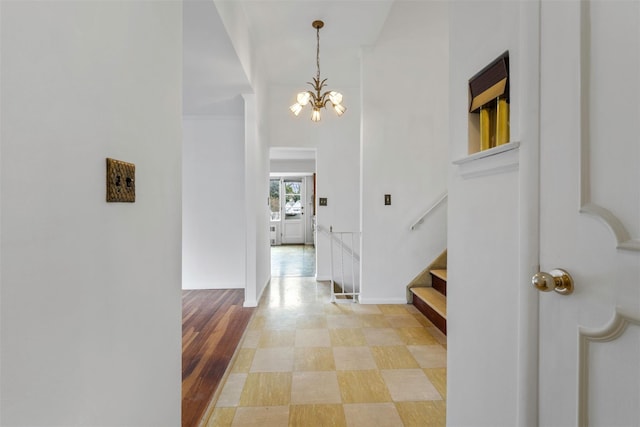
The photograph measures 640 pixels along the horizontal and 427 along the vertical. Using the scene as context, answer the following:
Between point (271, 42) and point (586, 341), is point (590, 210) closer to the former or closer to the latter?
point (586, 341)

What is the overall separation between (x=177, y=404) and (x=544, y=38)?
1.74m

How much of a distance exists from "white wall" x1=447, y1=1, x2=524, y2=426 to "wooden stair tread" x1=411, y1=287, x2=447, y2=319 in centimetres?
169

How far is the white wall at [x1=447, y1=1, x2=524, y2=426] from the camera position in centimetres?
96

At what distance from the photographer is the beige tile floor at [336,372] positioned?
176cm

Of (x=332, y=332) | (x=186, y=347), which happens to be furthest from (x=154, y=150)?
(x=332, y=332)

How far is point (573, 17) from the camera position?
709mm

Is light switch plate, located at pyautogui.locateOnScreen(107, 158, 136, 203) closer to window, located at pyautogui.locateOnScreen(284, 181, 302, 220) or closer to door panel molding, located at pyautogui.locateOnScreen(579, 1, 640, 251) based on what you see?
door panel molding, located at pyautogui.locateOnScreen(579, 1, 640, 251)

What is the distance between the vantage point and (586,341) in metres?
0.68

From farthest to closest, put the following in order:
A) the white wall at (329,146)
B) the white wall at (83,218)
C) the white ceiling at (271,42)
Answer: the white wall at (329,146)
the white ceiling at (271,42)
the white wall at (83,218)

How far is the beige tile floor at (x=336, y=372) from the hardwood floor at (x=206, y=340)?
0.09 meters

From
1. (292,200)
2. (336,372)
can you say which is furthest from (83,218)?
(292,200)

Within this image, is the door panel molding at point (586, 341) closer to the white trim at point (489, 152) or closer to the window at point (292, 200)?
the white trim at point (489, 152)

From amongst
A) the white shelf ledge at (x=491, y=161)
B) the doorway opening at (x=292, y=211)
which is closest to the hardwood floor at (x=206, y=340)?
the white shelf ledge at (x=491, y=161)

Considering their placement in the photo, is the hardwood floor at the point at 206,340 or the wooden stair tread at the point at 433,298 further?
the wooden stair tread at the point at 433,298
